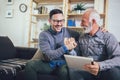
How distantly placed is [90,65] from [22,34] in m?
2.96

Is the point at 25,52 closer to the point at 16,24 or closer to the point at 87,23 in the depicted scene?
the point at 87,23

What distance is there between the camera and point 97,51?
2.03 meters

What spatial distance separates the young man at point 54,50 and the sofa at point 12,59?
0.89 ft

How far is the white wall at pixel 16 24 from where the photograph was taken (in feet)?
14.5

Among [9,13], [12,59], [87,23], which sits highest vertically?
[9,13]

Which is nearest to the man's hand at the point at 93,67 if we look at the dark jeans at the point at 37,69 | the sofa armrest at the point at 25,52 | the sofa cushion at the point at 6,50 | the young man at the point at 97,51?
the young man at the point at 97,51

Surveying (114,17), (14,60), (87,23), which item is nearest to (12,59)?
(14,60)

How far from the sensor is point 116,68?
1724 mm

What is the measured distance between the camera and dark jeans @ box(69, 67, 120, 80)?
1.67 metres

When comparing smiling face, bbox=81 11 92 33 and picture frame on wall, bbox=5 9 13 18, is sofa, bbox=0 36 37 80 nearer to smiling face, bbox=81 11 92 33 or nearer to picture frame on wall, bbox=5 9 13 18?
smiling face, bbox=81 11 92 33

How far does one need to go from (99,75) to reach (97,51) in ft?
0.96

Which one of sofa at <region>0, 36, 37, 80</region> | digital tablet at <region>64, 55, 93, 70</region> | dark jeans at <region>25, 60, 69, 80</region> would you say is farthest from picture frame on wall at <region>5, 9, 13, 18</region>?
digital tablet at <region>64, 55, 93, 70</region>

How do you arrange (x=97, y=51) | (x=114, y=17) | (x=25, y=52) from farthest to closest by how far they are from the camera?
(x=114, y=17) < (x=25, y=52) < (x=97, y=51)

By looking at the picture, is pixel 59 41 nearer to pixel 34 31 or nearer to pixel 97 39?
pixel 97 39
